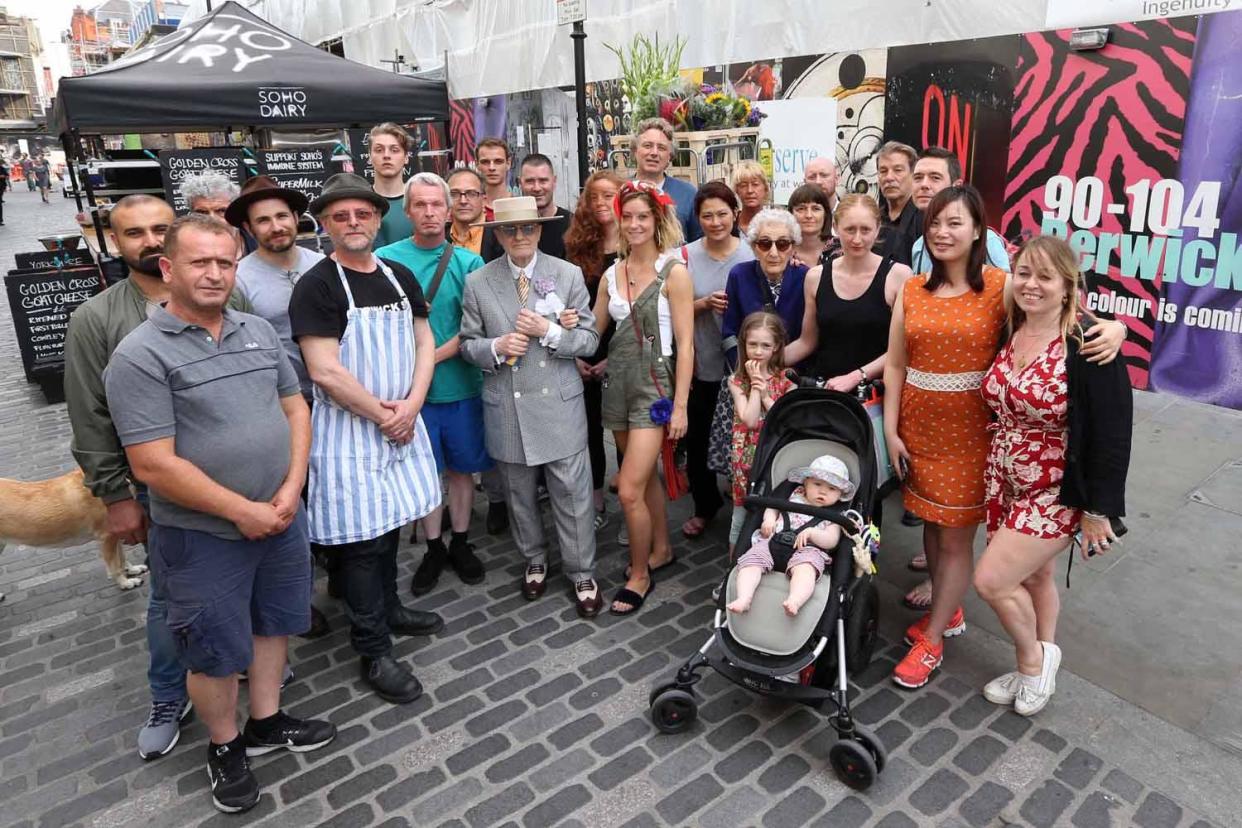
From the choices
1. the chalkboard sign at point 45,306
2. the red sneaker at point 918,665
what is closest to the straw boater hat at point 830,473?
the red sneaker at point 918,665

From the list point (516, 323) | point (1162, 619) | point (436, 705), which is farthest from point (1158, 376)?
point (436, 705)

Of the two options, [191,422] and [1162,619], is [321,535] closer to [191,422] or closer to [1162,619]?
[191,422]

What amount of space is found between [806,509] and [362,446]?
1.91 meters

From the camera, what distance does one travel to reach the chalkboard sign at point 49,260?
28.6ft

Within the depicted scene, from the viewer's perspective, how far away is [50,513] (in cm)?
421

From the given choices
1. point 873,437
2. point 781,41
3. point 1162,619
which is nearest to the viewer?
point 873,437

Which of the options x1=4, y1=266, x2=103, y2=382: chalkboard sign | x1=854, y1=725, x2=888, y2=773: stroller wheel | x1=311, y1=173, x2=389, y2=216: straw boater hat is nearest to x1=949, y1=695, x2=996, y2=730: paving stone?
x1=854, y1=725, x2=888, y2=773: stroller wheel

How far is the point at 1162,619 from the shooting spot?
3.81m

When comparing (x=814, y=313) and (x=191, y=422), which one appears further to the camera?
(x=814, y=313)

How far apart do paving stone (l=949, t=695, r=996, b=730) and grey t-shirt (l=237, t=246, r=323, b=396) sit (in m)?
3.16

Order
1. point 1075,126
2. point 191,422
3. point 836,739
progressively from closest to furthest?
point 191,422, point 836,739, point 1075,126

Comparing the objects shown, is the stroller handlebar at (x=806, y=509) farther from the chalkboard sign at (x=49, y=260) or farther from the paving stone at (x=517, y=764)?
the chalkboard sign at (x=49, y=260)

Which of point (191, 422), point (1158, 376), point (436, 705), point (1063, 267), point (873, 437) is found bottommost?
point (436, 705)

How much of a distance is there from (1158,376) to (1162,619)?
3.10m
